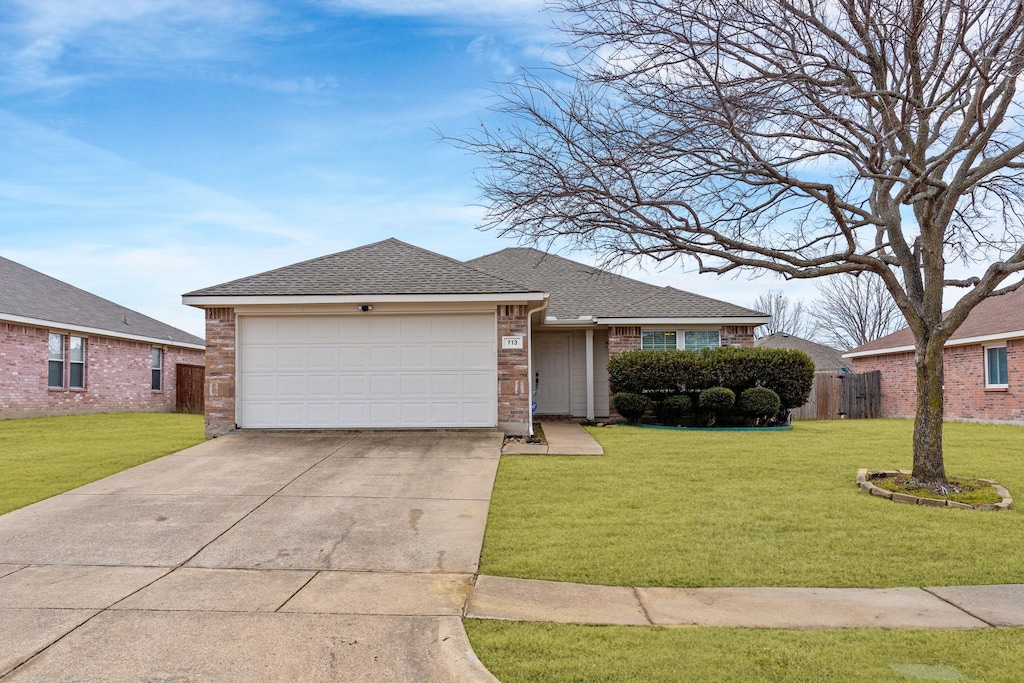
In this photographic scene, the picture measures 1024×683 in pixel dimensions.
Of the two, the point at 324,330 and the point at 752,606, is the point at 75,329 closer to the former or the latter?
the point at 324,330

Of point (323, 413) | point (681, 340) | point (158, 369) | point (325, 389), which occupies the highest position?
point (681, 340)

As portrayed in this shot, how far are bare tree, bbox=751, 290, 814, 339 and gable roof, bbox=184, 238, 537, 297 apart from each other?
Answer: 43777 millimetres

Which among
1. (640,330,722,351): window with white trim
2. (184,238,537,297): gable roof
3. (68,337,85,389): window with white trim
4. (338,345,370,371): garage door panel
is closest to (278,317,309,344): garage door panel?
(184,238,537,297): gable roof

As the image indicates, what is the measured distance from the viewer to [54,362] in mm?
19359

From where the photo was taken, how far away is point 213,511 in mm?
7359

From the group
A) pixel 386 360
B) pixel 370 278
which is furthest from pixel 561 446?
pixel 370 278

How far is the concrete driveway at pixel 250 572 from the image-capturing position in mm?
3869

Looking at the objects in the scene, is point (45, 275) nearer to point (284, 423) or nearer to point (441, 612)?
point (284, 423)

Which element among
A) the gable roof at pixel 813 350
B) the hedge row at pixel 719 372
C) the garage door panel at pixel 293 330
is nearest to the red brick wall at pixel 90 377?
the garage door panel at pixel 293 330

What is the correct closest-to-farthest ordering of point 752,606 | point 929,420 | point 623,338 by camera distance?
1. point 752,606
2. point 929,420
3. point 623,338

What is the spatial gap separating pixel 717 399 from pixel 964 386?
9909 mm

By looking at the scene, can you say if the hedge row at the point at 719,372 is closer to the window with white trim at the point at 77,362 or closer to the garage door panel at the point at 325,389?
the garage door panel at the point at 325,389

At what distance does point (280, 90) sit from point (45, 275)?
49.2ft

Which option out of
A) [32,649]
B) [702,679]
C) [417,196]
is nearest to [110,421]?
[417,196]
